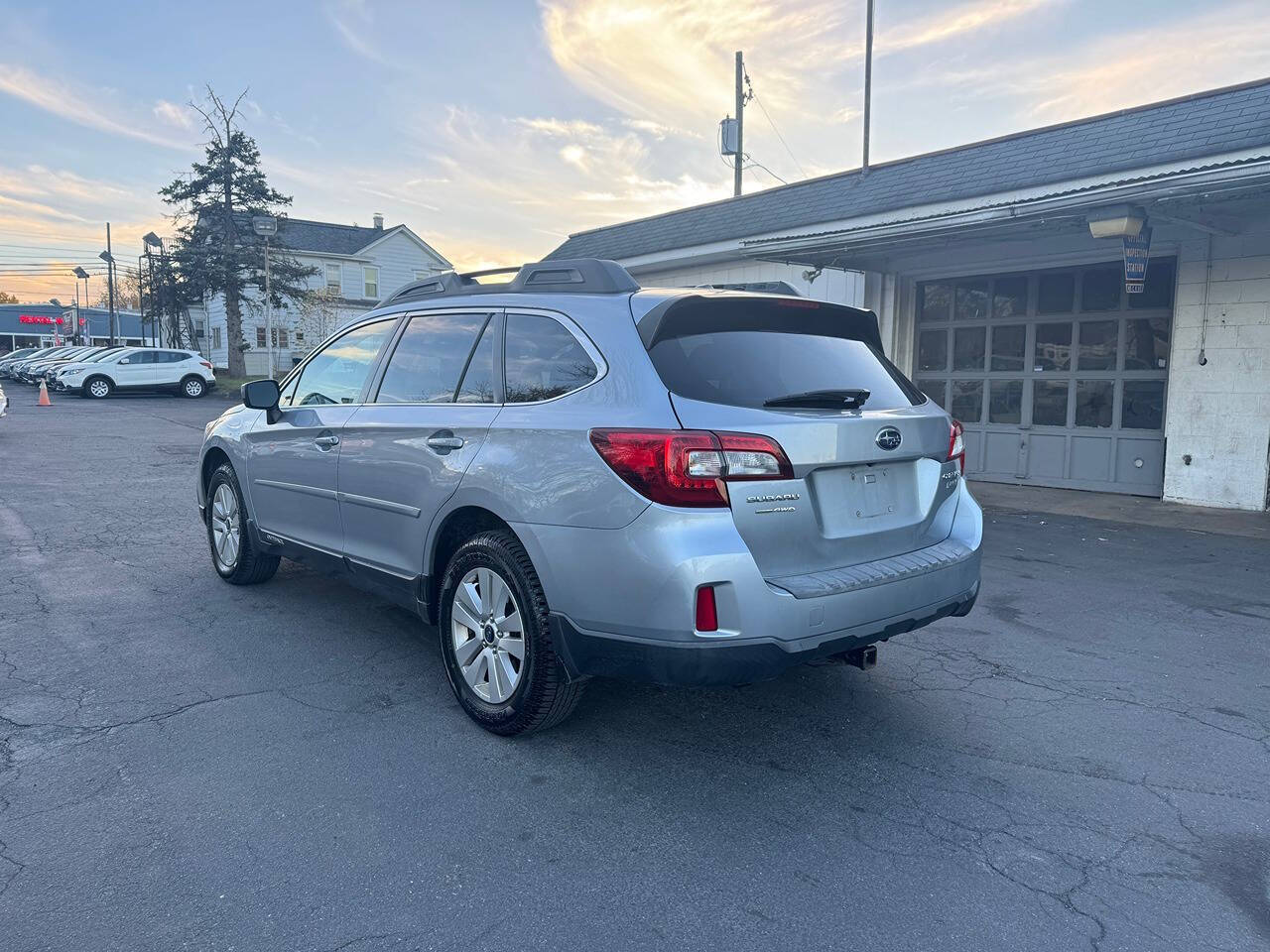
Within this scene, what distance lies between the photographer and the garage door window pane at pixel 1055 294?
10.8m

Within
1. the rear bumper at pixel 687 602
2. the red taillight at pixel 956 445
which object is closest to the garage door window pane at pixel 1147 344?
the red taillight at pixel 956 445

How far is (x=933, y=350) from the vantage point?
12375mm

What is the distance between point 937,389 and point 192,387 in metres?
25.1

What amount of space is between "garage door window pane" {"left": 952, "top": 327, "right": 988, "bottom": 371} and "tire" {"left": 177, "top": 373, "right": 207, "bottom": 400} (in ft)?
82.6

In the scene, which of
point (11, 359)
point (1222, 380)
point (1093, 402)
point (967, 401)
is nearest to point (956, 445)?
point (1222, 380)

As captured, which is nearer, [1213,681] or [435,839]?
[435,839]

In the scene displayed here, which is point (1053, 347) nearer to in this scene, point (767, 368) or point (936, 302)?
point (936, 302)

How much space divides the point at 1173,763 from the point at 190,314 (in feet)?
174

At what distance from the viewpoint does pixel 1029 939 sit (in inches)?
93.6

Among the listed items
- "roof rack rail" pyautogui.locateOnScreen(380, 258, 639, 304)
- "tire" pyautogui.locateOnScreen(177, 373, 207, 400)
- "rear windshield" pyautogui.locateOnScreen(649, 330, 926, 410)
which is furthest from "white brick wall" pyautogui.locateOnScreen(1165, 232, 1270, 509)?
"tire" pyautogui.locateOnScreen(177, 373, 207, 400)

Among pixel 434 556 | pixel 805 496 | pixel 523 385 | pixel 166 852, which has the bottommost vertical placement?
pixel 166 852

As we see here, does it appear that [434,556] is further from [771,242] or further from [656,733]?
[771,242]

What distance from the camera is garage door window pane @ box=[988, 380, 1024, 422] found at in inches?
449

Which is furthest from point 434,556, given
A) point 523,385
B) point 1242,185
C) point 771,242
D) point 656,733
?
point 771,242
